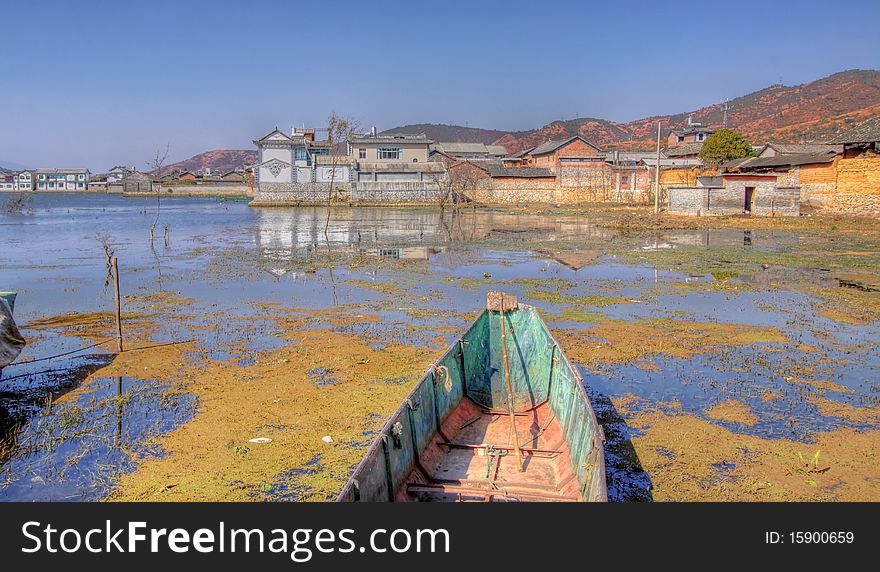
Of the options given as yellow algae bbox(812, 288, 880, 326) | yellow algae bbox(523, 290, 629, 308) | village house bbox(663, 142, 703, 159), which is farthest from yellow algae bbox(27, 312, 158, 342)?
village house bbox(663, 142, 703, 159)

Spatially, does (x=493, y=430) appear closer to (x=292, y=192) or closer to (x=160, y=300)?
(x=160, y=300)

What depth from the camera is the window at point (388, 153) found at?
70.8m

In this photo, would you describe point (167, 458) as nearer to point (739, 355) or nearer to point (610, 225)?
point (739, 355)

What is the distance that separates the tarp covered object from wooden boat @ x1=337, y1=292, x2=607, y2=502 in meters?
7.08

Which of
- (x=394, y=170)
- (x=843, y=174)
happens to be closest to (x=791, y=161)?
(x=843, y=174)

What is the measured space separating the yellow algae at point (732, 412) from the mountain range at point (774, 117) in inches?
3409

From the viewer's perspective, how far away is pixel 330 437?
855 cm

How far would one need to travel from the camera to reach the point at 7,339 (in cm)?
1056

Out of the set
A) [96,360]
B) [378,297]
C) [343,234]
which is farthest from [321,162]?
[96,360]

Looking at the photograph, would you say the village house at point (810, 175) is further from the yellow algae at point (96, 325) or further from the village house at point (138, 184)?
the village house at point (138, 184)

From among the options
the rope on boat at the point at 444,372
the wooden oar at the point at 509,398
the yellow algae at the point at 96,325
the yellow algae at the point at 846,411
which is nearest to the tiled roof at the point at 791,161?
the yellow algae at the point at 846,411

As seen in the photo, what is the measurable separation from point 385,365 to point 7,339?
19.7ft

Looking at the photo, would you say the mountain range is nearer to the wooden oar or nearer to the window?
the window

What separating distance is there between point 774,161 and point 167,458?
4742 centimetres
